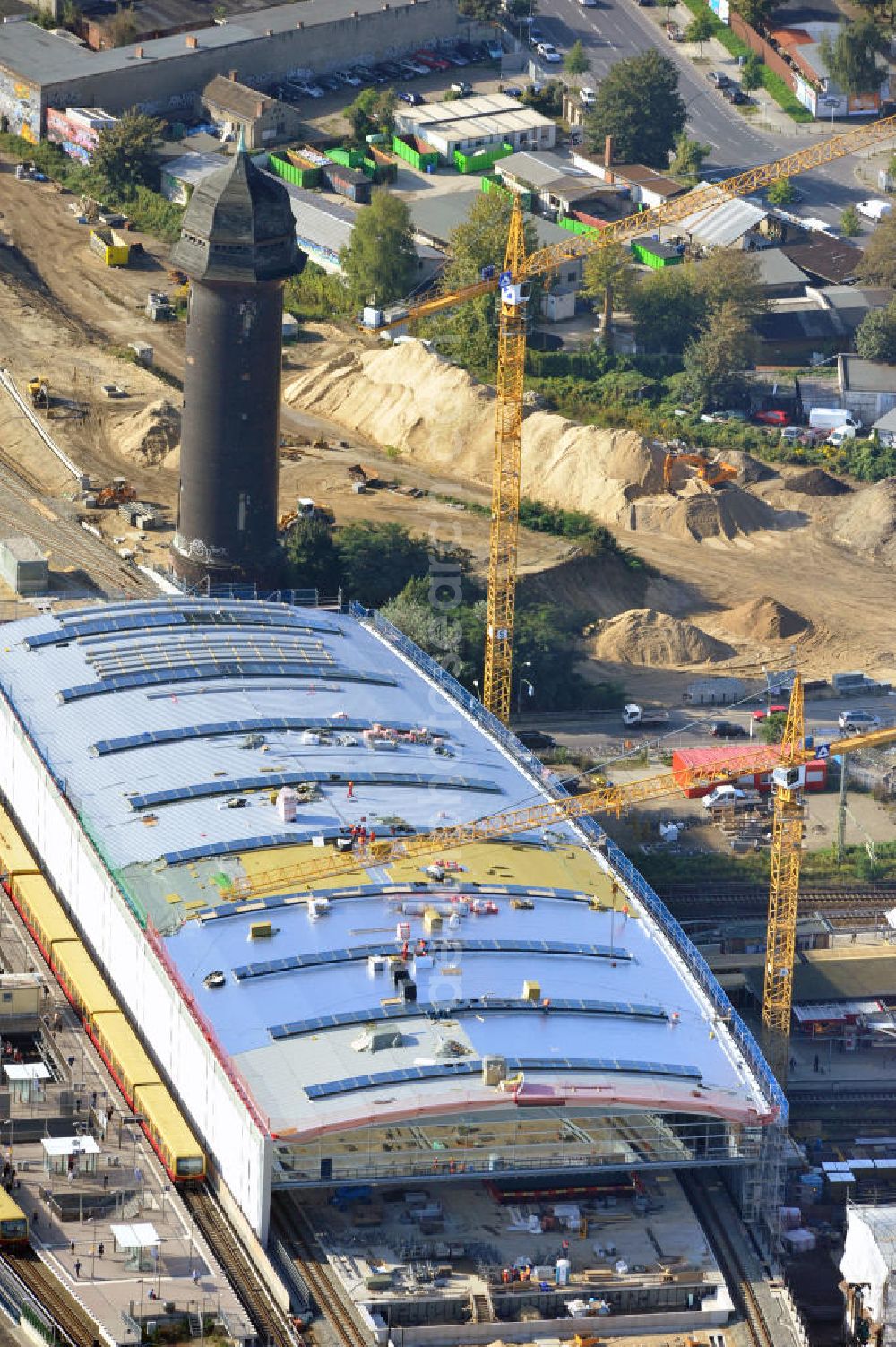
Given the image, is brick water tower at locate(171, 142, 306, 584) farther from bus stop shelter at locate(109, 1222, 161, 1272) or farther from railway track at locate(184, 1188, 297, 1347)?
bus stop shelter at locate(109, 1222, 161, 1272)

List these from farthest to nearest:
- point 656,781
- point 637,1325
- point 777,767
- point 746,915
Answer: point 656,781 → point 746,915 → point 777,767 → point 637,1325

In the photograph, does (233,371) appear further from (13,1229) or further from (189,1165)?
(13,1229)

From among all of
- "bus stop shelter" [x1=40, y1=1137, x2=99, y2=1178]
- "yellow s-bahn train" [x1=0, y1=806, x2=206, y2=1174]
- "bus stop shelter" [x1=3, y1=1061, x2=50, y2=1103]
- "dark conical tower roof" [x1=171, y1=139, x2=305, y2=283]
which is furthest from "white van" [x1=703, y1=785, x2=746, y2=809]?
"bus stop shelter" [x1=40, y1=1137, x2=99, y2=1178]

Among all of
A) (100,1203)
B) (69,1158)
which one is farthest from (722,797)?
(100,1203)

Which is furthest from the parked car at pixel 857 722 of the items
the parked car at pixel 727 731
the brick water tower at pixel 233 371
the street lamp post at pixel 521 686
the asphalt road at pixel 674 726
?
the brick water tower at pixel 233 371

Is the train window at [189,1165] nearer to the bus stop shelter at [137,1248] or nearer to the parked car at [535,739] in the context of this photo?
the bus stop shelter at [137,1248]

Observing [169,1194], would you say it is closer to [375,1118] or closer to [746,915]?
[375,1118]

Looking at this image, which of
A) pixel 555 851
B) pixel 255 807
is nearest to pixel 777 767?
pixel 555 851

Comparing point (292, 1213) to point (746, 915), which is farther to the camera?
point (746, 915)
